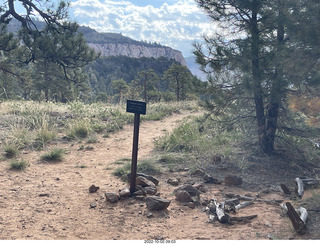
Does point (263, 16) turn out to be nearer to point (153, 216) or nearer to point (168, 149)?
point (168, 149)

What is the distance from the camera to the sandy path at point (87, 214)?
322 centimetres

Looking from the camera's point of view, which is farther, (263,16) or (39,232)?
(263,16)

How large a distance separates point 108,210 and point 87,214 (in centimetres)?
29

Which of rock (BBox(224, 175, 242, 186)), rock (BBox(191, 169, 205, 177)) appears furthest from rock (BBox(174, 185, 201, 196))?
rock (BBox(191, 169, 205, 177))

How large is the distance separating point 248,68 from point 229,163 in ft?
6.51

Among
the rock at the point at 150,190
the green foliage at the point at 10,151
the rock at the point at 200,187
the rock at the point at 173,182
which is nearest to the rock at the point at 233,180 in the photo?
the rock at the point at 200,187

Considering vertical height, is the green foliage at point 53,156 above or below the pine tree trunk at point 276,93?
below

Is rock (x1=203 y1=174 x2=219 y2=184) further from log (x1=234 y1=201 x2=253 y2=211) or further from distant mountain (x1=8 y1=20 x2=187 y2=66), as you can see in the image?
distant mountain (x1=8 y1=20 x2=187 y2=66)

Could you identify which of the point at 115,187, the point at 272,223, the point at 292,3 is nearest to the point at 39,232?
the point at 115,187

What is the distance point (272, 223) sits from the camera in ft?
11.0

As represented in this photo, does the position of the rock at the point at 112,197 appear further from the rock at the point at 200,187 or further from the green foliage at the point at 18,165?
the green foliage at the point at 18,165

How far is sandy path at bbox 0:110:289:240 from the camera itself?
3.22 m

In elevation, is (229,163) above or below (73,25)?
below

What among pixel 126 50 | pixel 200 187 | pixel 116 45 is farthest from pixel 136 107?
pixel 126 50
